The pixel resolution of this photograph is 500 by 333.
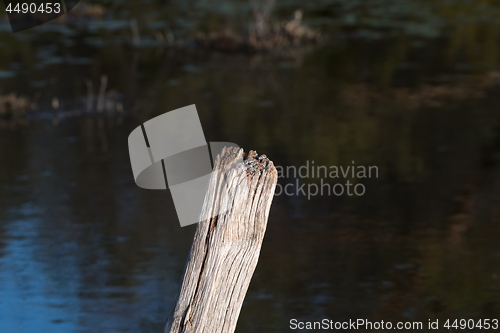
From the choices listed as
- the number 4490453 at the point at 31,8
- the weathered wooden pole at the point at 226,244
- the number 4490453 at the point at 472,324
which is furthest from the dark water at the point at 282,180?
the weathered wooden pole at the point at 226,244

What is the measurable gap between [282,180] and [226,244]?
5.72 metres

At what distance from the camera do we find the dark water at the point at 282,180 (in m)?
5.88

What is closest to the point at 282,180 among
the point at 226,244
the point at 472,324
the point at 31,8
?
the point at 472,324

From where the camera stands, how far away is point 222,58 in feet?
52.6

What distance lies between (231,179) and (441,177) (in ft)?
20.6

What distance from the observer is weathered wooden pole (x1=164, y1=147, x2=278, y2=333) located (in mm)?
2945

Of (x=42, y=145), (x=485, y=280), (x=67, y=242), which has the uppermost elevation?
(x=42, y=145)

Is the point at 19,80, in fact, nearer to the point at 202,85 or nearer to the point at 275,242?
the point at 202,85

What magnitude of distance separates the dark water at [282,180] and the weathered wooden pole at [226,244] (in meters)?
2.37

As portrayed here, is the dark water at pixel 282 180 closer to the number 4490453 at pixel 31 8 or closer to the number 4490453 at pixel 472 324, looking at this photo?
the number 4490453 at pixel 472 324

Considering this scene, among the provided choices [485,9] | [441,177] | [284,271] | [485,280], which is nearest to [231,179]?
[284,271]

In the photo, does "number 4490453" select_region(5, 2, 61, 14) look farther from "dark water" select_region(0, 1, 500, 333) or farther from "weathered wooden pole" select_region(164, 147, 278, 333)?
"weathered wooden pole" select_region(164, 147, 278, 333)

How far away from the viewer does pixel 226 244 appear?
119 inches

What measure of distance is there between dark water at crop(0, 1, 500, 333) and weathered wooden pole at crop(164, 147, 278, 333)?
2.37 meters
